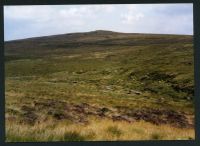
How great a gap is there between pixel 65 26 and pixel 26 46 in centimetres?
81

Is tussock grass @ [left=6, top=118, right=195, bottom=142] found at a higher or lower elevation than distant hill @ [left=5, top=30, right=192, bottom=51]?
lower

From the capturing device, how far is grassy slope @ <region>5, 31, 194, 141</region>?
8.73 m

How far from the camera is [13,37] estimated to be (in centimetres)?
881

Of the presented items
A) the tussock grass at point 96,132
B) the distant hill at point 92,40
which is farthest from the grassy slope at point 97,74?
the tussock grass at point 96,132

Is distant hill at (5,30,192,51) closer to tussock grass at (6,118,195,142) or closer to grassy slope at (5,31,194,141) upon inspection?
grassy slope at (5,31,194,141)

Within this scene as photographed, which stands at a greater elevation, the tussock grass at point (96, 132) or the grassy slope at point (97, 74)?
the grassy slope at point (97, 74)

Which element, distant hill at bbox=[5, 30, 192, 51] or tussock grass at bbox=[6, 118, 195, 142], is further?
distant hill at bbox=[5, 30, 192, 51]

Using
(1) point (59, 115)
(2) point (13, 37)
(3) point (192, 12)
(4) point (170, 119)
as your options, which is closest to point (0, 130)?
(1) point (59, 115)

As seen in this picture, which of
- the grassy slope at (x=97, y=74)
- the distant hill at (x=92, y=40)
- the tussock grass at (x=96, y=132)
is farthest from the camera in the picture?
the distant hill at (x=92, y=40)

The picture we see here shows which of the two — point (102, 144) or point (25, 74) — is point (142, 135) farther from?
point (25, 74)

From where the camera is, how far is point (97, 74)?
9117 mm

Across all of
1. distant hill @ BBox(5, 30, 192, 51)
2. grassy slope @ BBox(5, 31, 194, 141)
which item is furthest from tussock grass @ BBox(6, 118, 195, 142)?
distant hill @ BBox(5, 30, 192, 51)

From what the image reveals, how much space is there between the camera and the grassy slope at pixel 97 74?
344 inches

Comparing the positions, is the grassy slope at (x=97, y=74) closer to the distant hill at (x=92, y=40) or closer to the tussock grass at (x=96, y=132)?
the distant hill at (x=92, y=40)
